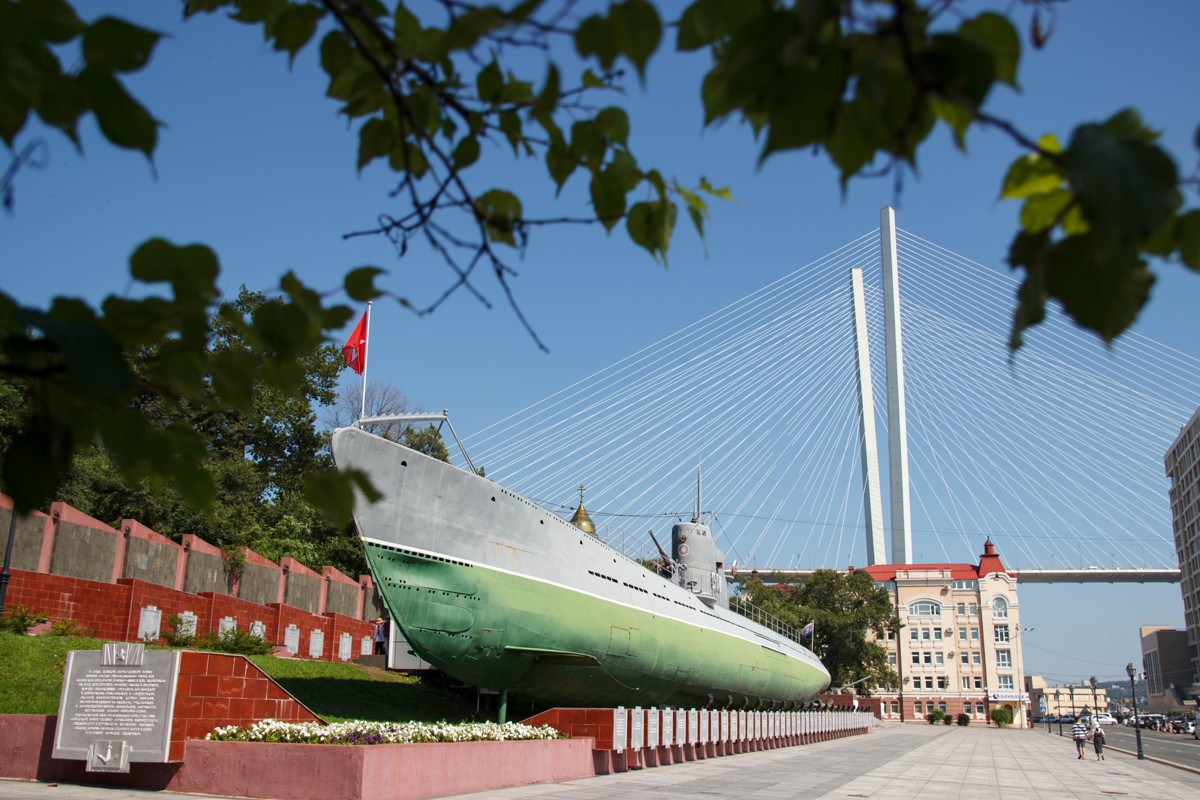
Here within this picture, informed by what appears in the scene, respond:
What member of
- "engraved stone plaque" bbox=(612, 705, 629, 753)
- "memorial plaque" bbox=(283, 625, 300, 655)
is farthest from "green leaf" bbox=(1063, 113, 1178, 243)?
"memorial plaque" bbox=(283, 625, 300, 655)

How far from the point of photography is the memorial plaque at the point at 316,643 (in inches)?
1105

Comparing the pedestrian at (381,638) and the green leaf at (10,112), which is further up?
the green leaf at (10,112)

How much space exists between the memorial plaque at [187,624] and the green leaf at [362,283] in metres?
22.1

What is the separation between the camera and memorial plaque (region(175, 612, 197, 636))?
22.0 meters

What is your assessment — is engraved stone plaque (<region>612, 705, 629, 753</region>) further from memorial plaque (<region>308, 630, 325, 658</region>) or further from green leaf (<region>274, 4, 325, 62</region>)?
green leaf (<region>274, 4, 325, 62</region>)

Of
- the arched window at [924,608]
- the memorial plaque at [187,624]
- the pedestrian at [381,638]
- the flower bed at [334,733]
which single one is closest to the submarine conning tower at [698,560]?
the pedestrian at [381,638]

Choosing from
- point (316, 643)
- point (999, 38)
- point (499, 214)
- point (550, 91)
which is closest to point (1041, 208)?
point (999, 38)

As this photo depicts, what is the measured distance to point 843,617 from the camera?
2628 inches

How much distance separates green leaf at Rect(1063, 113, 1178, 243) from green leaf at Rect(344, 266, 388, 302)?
6.21 feet

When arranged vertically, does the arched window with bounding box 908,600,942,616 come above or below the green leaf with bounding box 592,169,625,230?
above

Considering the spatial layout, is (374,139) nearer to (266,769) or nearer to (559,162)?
(559,162)

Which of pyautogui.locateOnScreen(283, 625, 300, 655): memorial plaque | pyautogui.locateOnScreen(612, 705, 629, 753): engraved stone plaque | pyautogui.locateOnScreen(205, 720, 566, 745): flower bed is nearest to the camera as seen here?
pyautogui.locateOnScreen(205, 720, 566, 745): flower bed

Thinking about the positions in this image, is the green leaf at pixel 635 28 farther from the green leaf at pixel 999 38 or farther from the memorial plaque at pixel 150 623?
the memorial plaque at pixel 150 623

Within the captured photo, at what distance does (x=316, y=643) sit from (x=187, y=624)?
6.62m
